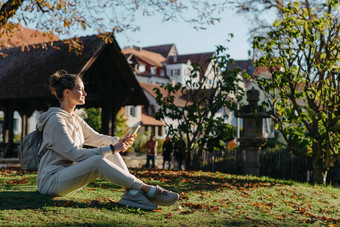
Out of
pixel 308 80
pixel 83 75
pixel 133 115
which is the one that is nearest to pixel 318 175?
pixel 308 80

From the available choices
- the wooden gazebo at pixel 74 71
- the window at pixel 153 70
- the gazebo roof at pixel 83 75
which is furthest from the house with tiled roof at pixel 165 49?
the gazebo roof at pixel 83 75

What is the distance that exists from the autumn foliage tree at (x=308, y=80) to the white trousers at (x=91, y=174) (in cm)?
743

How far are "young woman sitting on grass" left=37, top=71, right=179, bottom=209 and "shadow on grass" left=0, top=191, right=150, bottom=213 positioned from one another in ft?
0.31

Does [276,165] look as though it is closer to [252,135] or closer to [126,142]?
[252,135]

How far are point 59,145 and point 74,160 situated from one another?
0.23 metres

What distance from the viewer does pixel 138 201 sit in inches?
202

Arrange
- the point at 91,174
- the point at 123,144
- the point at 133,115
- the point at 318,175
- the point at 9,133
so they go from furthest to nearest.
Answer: the point at 133,115 → the point at 9,133 → the point at 318,175 → the point at 123,144 → the point at 91,174

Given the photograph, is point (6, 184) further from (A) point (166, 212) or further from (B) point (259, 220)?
(B) point (259, 220)

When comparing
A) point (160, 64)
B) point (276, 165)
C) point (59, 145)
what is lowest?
point (276, 165)

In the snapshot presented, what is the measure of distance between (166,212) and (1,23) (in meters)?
8.39

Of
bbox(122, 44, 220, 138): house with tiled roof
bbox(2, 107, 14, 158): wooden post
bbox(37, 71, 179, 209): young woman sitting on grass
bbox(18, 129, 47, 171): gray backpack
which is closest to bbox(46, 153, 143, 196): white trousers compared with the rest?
bbox(37, 71, 179, 209): young woman sitting on grass

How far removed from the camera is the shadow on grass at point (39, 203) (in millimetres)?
5039

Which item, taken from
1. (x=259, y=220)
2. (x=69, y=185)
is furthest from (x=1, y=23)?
(x=259, y=220)

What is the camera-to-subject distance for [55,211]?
4.84 meters
